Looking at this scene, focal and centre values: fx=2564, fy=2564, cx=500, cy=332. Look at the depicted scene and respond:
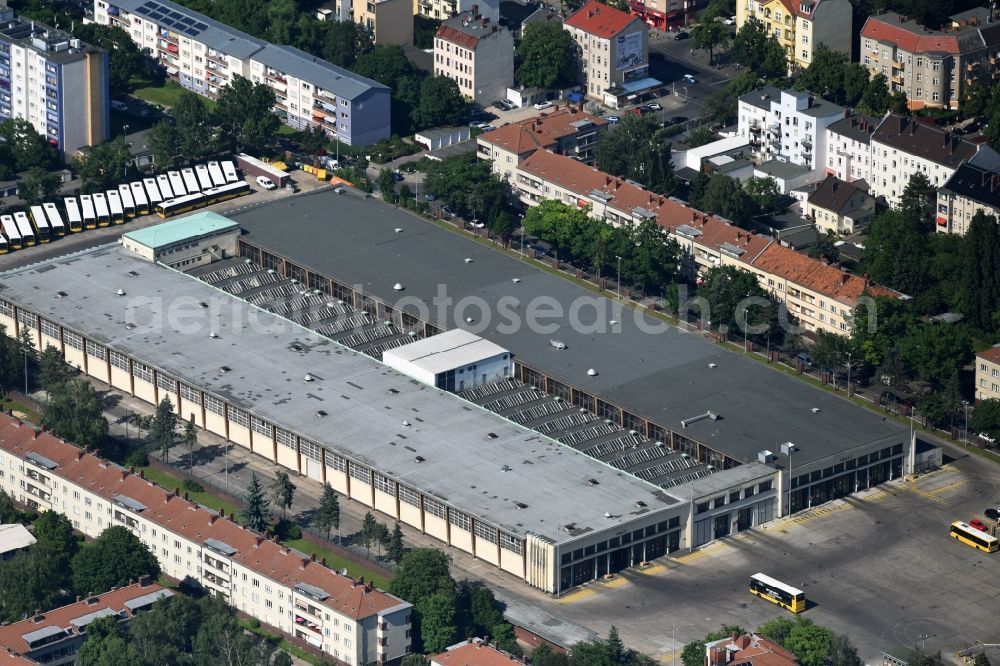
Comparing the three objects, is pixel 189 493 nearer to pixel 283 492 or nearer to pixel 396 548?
pixel 283 492

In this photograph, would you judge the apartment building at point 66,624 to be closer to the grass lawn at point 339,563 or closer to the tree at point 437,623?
the grass lawn at point 339,563

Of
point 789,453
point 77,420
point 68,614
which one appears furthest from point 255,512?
point 789,453

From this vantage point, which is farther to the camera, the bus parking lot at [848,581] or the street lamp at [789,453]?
the street lamp at [789,453]

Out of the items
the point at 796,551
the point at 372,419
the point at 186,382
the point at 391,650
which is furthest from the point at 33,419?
the point at 796,551

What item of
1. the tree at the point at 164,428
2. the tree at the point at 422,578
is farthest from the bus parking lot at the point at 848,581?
the tree at the point at 164,428

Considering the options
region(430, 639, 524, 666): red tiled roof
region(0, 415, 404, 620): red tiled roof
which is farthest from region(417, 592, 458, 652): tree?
region(430, 639, 524, 666): red tiled roof

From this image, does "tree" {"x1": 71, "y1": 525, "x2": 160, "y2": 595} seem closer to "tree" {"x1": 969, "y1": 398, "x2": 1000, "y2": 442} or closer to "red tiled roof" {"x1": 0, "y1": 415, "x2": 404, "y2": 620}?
"red tiled roof" {"x1": 0, "y1": 415, "x2": 404, "y2": 620}

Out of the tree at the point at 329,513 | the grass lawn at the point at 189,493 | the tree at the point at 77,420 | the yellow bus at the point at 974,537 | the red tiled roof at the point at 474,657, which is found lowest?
the grass lawn at the point at 189,493
